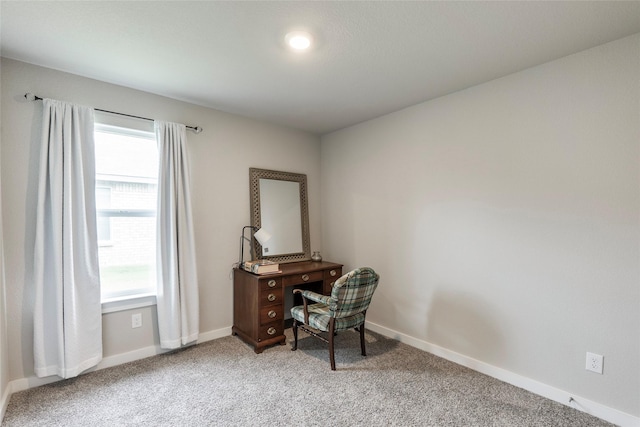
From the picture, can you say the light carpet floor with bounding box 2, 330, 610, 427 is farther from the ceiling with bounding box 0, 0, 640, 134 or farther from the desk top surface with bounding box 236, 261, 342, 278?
the ceiling with bounding box 0, 0, 640, 134

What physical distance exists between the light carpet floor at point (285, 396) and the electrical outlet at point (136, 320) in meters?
0.32

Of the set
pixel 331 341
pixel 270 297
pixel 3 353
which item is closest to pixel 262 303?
pixel 270 297

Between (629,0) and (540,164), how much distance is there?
1002mm

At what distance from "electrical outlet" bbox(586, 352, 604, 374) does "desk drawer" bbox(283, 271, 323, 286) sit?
2.30 m

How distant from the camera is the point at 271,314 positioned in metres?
2.98

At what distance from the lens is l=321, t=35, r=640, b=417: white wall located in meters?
1.92

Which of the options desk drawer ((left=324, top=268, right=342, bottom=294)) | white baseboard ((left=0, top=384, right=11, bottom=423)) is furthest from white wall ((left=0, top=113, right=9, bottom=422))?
desk drawer ((left=324, top=268, right=342, bottom=294))

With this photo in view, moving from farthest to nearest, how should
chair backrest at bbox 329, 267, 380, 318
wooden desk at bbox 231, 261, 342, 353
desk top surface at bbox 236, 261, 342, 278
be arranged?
desk top surface at bbox 236, 261, 342, 278 → wooden desk at bbox 231, 261, 342, 353 → chair backrest at bbox 329, 267, 380, 318

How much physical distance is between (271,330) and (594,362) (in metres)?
A: 2.53

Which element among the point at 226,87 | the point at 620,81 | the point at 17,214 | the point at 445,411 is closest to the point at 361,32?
the point at 226,87

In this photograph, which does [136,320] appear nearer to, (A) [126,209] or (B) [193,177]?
(A) [126,209]

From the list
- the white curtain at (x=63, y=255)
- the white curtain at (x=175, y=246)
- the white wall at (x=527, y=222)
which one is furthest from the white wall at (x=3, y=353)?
the white wall at (x=527, y=222)

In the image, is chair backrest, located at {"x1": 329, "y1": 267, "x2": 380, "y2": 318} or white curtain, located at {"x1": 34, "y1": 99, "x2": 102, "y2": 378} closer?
white curtain, located at {"x1": 34, "y1": 99, "x2": 102, "y2": 378}

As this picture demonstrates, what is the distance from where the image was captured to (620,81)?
191cm
